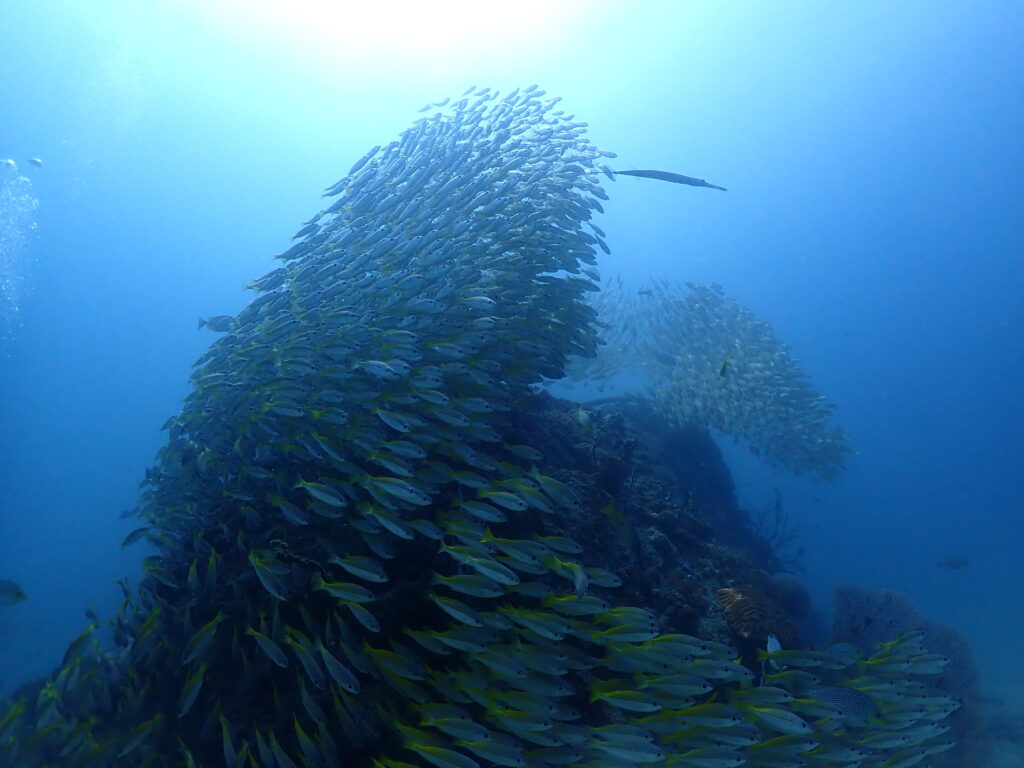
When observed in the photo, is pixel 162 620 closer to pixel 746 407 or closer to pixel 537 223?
pixel 537 223

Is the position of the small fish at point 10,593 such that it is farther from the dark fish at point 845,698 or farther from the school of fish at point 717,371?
the school of fish at point 717,371

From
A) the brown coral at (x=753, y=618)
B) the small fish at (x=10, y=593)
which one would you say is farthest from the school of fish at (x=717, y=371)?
the small fish at (x=10, y=593)

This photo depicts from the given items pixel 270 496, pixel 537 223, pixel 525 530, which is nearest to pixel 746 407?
pixel 537 223

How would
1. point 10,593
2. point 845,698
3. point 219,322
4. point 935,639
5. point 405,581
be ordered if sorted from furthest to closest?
point 935,639 → point 219,322 → point 10,593 → point 405,581 → point 845,698

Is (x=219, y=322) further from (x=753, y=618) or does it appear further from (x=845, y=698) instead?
(x=845, y=698)

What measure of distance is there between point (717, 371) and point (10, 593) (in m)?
13.7

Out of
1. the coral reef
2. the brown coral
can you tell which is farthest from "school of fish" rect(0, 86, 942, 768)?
the coral reef

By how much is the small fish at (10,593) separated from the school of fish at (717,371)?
12187mm

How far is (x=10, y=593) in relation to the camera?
6.15 metres

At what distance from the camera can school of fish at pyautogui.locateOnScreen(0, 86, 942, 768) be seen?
400 cm

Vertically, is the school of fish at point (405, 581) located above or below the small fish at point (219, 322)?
below

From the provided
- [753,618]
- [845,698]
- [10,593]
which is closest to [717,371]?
[753,618]

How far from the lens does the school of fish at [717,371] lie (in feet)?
46.9

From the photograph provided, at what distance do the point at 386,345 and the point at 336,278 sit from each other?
1.65 metres
